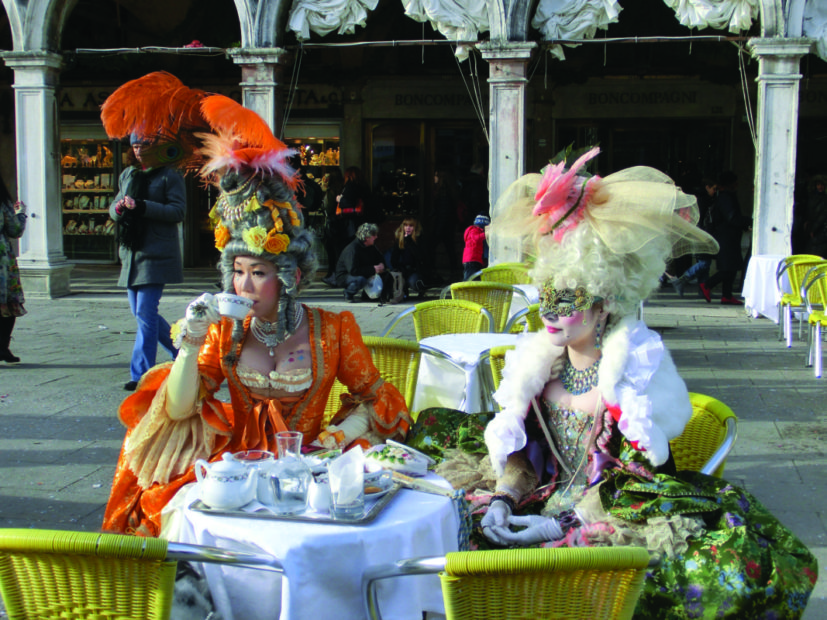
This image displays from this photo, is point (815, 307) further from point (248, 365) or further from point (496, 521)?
point (248, 365)

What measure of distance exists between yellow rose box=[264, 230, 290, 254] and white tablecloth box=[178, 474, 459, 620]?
868mm

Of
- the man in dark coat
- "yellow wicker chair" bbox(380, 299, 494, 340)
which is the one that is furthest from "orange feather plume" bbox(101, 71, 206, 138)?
the man in dark coat

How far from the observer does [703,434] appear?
2846mm

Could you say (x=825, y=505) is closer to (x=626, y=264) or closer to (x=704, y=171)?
(x=626, y=264)

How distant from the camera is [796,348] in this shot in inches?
303

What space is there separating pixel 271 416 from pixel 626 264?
1230 mm

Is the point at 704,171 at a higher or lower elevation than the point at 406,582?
higher

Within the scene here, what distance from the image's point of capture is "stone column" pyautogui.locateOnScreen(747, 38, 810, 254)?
945cm

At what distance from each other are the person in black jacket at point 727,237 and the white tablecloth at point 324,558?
920cm

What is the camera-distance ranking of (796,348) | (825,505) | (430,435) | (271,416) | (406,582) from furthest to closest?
(796,348) → (825,505) → (430,435) → (271,416) → (406,582)

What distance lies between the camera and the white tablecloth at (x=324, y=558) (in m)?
1.93

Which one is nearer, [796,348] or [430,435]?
[430,435]

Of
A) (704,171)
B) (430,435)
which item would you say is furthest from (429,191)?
(430,435)

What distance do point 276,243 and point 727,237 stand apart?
9.17 m
